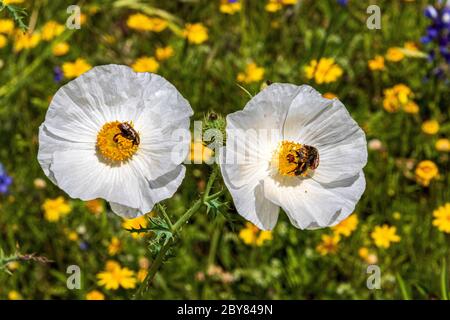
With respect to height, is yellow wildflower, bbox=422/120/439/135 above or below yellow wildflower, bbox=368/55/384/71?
below

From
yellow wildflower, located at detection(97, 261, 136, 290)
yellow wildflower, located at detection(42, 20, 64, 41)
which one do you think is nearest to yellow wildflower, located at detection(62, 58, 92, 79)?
yellow wildflower, located at detection(42, 20, 64, 41)

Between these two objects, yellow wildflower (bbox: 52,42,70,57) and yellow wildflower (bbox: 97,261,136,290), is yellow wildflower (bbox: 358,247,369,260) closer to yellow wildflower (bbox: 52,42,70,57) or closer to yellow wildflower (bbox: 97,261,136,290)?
yellow wildflower (bbox: 97,261,136,290)

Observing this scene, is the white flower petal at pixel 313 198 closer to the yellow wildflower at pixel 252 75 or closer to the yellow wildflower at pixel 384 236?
the yellow wildflower at pixel 384 236

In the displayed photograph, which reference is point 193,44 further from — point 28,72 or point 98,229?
point 98,229

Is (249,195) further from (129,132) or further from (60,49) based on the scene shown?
(60,49)

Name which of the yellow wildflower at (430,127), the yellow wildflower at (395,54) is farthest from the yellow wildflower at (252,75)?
the yellow wildflower at (430,127)

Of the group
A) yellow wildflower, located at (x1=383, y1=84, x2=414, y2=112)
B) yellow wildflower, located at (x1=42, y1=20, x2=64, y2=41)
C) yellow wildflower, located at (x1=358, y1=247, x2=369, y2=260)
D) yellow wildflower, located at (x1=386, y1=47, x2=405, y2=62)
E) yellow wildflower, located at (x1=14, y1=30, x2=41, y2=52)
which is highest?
yellow wildflower, located at (x1=42, y1=20, x2=64, y2=41)
